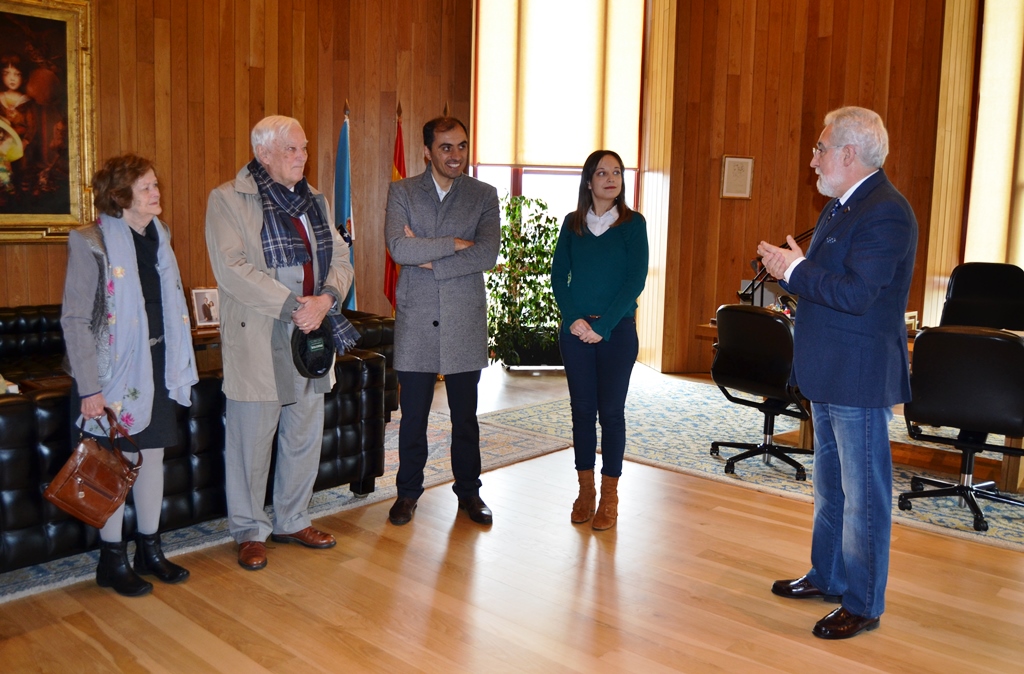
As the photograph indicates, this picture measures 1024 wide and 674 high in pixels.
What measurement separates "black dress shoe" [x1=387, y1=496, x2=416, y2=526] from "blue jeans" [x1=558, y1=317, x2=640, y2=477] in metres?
0.79

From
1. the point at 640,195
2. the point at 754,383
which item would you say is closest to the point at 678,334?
the point at 640,195

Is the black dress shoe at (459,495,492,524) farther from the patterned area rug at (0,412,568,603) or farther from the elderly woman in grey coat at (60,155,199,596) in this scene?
the elderly woman in grey coat at (60,155,199,596)

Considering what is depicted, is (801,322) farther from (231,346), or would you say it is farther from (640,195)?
(640,195)

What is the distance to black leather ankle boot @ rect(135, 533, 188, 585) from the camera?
316 centimetres

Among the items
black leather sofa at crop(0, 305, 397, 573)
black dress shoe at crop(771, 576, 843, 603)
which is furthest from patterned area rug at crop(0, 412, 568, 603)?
black dress shoe at crop(771, 576, 843, 603)

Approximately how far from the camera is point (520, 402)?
677 centimetres

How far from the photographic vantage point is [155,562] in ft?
10.4

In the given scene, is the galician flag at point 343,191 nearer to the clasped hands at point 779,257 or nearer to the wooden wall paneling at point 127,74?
the wooden wall paneling at point 127,74

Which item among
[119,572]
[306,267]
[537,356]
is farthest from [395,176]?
[119,572]

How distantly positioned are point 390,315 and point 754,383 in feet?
12.4

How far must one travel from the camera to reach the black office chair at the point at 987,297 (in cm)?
608

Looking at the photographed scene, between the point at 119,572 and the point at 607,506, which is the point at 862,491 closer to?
the point at 607,506

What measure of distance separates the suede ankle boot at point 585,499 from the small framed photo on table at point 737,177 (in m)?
4.89

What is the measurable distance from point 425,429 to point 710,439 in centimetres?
242
